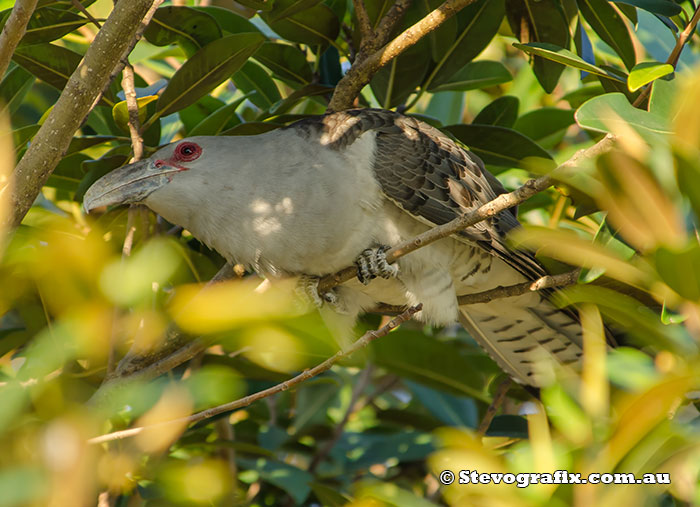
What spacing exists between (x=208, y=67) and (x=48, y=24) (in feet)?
1.91

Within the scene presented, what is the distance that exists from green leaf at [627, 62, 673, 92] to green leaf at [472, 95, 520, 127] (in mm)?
1152

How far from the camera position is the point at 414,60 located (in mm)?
3109

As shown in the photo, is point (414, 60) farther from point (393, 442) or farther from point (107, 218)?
point (393, 442)

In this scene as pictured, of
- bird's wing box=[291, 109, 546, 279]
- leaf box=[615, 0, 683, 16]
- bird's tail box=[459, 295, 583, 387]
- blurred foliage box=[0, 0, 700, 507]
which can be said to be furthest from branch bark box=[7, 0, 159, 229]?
bird's tail box=[459, 295, 583, 387]

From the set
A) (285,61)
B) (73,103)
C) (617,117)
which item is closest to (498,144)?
(285,61)

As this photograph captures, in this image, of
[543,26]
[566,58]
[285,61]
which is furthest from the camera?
[285,61]

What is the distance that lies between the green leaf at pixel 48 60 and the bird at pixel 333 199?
44 centimetres

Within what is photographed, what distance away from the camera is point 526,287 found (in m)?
2.84

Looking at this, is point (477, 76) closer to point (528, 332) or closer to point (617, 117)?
point (528, 332)

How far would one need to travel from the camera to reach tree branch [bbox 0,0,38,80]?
72.2 inches

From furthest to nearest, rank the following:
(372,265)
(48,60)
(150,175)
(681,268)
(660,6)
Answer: (372,265) → (150,175) → (48,60) → (660,6) → (681,268)

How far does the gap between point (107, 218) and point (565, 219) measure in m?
2.08

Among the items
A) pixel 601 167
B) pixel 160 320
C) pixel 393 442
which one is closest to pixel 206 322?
pixel 160 320

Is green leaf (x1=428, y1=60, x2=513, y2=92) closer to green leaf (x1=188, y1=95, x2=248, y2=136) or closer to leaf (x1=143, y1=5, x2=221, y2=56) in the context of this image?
green leaf (x1=188, y1=95, x2=248, y2=136)
